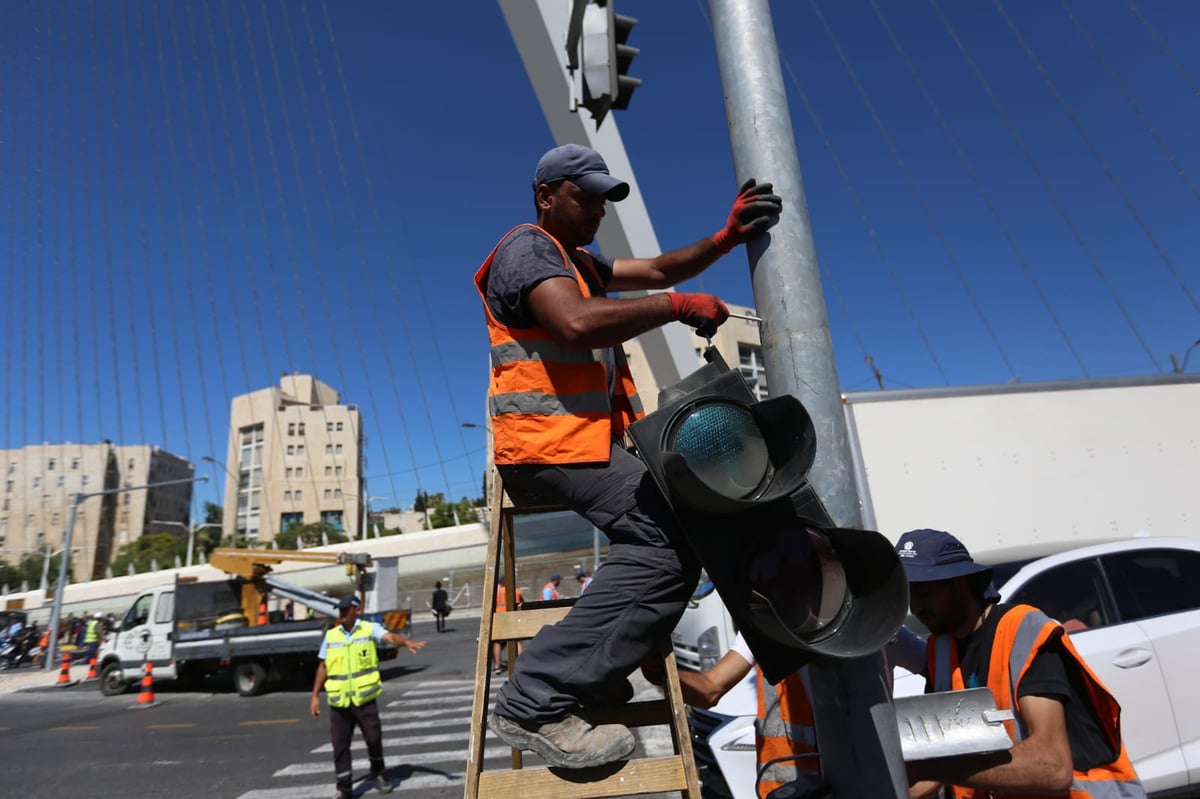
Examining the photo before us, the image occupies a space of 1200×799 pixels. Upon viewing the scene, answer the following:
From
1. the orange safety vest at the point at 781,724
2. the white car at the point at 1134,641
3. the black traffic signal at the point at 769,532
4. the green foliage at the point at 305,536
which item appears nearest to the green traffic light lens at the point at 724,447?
the black traffic signal at the point at 769,532

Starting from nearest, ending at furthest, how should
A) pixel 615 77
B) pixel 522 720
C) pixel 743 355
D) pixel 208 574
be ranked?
pixel 522 720, pixel 615 77, pixel 208 574, pixel 743 355

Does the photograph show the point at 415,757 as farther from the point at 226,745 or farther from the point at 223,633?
the point at 223,633

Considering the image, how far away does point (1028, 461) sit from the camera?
7.66 meters

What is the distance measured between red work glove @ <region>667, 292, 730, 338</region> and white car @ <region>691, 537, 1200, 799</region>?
10.4 feet

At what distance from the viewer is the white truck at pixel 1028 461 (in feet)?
24.2

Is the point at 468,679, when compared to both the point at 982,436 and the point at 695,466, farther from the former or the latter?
the point at 695,466

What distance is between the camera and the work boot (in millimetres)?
1591

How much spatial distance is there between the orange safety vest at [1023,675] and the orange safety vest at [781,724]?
62 centimetres

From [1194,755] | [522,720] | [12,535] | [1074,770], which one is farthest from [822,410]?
[12,535]

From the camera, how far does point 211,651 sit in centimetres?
1445

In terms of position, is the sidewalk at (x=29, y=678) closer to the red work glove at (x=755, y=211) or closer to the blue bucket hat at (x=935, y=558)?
the blue bucket hat at (x=935, y=558)

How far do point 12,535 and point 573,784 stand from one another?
114164mm

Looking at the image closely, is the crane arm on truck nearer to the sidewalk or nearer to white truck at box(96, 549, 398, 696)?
white truck at box(96, 549, 398, 696)

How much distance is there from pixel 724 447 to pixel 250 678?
15.9 metres
